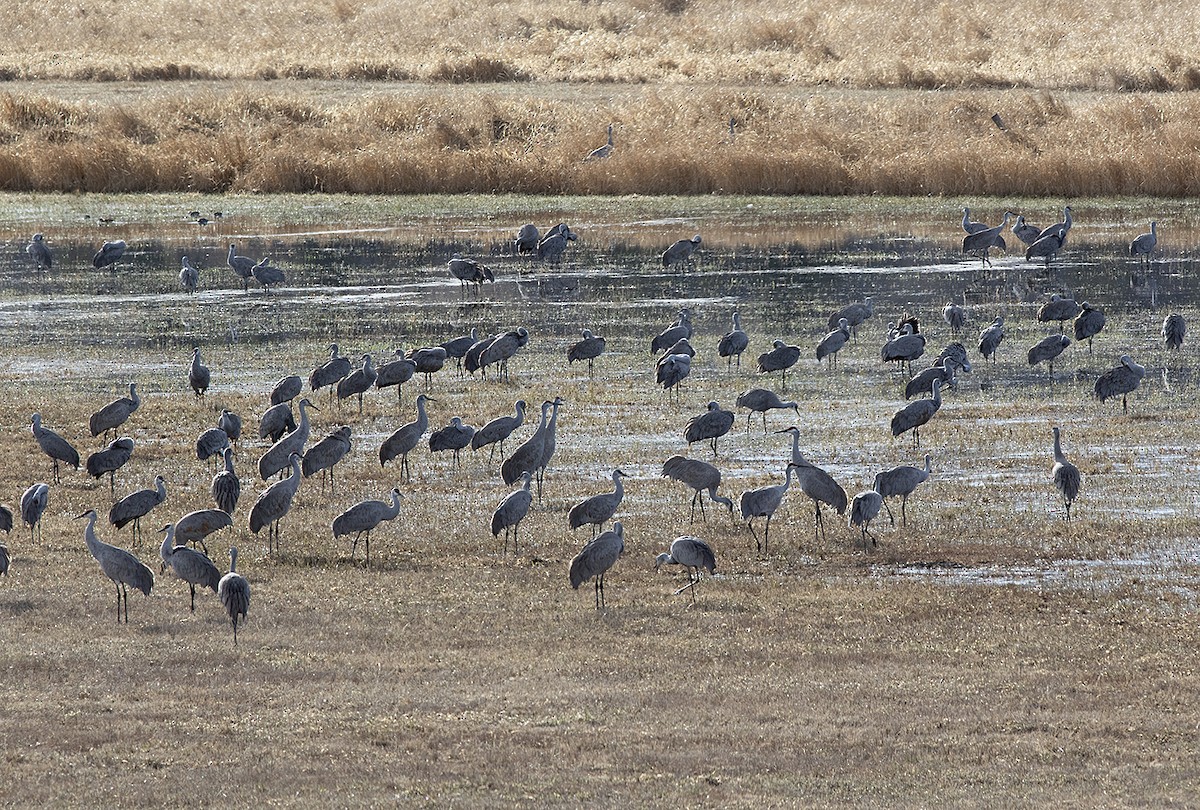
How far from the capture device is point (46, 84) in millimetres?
62656

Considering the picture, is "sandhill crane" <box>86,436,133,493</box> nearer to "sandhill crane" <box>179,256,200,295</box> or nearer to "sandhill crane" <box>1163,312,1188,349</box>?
"sandhill crane" <box>1163,312,1188,349</box>

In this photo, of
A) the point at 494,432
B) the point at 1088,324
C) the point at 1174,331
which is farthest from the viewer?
the point at 1088,324

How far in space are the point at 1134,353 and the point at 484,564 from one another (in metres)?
12.3

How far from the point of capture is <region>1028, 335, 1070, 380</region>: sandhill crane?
2166 centimetres

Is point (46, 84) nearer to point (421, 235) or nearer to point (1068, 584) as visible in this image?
point (421, 235)

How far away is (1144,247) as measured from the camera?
31.7 m

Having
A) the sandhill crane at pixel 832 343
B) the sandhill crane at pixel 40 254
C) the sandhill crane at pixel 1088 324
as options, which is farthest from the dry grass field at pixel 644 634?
the sandhill crane at pixel 40 254

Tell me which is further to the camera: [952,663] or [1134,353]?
[1134,353]

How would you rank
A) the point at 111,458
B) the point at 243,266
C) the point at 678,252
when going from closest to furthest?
the point at 111,458 < the point at 243,266 < the point at 678,252

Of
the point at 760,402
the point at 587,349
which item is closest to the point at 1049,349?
the point at 760,402

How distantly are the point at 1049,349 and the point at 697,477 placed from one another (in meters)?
8.16

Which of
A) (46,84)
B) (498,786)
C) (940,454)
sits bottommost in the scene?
(498,786)

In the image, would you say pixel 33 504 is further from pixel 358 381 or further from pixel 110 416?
pixel 358 381

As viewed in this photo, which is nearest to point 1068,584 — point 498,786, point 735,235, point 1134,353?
point 498,786
